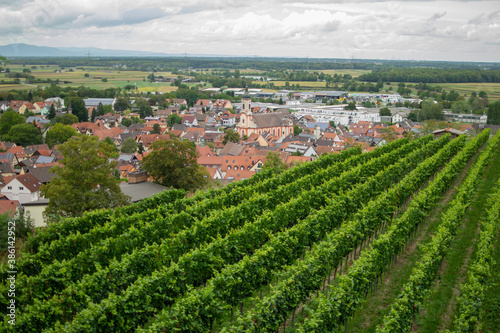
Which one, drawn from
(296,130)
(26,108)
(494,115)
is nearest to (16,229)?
(296,130)

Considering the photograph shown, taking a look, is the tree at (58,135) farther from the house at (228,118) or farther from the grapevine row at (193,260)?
the grapevine row at (193,260)

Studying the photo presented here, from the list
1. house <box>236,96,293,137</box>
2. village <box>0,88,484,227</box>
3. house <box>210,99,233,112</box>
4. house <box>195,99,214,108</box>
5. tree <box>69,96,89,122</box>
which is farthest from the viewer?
house <box>195,99,214,108</box>

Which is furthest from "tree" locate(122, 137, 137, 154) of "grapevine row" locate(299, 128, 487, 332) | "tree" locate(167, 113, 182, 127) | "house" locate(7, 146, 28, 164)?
"grapevine row" locate(299, 128, 487, 332)

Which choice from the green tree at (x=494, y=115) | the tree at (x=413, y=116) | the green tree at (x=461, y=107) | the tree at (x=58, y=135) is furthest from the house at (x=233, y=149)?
the green tree at (x=461, y=107)

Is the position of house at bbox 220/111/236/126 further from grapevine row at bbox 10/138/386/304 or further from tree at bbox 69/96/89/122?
grapevine row at bbox 10/138/386/304

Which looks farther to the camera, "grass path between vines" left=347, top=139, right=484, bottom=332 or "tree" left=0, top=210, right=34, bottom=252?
"tree" left=0, top=210, right=34, bottom=252
